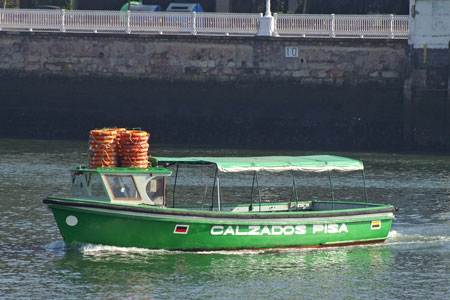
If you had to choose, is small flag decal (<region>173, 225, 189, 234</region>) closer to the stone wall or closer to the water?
the water

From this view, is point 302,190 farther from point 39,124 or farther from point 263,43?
point 39,124

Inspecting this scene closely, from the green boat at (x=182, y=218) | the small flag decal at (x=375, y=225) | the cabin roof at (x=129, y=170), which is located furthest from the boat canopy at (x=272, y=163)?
the small flag decal at (x=375, y=225)

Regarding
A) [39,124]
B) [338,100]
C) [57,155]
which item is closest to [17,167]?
[57,155]

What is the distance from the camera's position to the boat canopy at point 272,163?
21766 millimetres

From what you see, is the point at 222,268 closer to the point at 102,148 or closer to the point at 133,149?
the point at 133,149

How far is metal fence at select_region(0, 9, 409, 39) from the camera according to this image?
134 feet

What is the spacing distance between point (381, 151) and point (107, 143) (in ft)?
68.8

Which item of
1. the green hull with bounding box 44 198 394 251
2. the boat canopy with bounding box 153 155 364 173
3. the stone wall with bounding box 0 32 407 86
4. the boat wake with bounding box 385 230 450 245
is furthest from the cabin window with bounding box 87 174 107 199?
the stone wall with bounding box 0 32 407 86

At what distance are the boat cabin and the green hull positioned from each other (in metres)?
→ 0.52

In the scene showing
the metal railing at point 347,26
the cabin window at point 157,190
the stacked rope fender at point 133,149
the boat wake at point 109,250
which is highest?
the metal railing at point 347,26

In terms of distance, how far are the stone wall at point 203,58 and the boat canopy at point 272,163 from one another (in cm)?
1848

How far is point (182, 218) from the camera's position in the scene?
20.9 meters

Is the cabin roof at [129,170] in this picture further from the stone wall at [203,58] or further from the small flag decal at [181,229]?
the stone wall at [203,58]

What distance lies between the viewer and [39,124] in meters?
42.7
